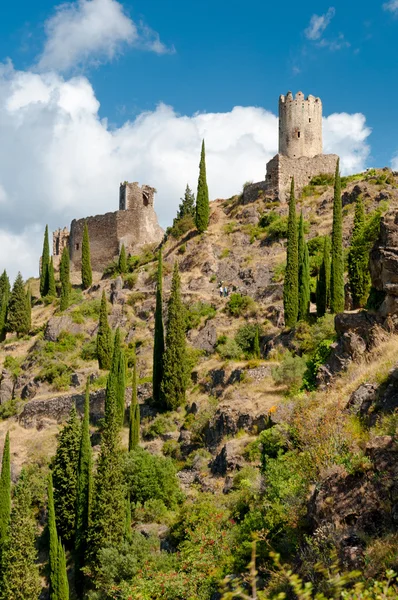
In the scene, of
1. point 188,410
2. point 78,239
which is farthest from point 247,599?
point 78,239

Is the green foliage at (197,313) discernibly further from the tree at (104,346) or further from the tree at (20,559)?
the tree at (20,559)

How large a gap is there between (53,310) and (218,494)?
1307 inches

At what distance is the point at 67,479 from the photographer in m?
Result: 29.6

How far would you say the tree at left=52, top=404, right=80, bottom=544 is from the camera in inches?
1121

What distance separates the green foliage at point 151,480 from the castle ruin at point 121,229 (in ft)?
112

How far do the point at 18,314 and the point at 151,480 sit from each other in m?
27.9

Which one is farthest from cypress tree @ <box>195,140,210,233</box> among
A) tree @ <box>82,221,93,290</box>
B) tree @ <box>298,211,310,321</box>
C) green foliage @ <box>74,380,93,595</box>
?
green foliage @ <box>74,380,93,595</box>

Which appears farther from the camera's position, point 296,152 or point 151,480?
point 296,152

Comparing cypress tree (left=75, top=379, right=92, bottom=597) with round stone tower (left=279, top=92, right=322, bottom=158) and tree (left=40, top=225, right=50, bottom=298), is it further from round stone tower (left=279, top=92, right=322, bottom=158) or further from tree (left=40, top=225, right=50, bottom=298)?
round stone tower (left=279, top=92, right=322, bottom=158)

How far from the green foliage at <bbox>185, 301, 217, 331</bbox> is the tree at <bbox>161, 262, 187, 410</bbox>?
590 cm

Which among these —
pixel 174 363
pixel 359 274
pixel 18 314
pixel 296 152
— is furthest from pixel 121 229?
pixel 359 274

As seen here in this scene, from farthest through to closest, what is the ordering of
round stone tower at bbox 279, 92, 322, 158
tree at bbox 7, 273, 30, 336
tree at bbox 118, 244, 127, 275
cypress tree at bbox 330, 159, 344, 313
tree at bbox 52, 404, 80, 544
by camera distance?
round stone tower at bbox 279, 92, 322, 158
tree at bbox 118, 244, 127, 275
tree at bbox 7, 273, 30, 336
cypress tree at bbox 330, 159, 344, 313
tree at bbox 52, 404, 80, 544

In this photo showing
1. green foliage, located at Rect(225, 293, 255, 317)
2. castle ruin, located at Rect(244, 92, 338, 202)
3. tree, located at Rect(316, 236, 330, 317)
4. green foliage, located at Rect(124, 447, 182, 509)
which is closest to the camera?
green foliage, located at Rect(124, 447, 182, 509)

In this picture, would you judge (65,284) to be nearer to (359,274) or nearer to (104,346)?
(104,346)
